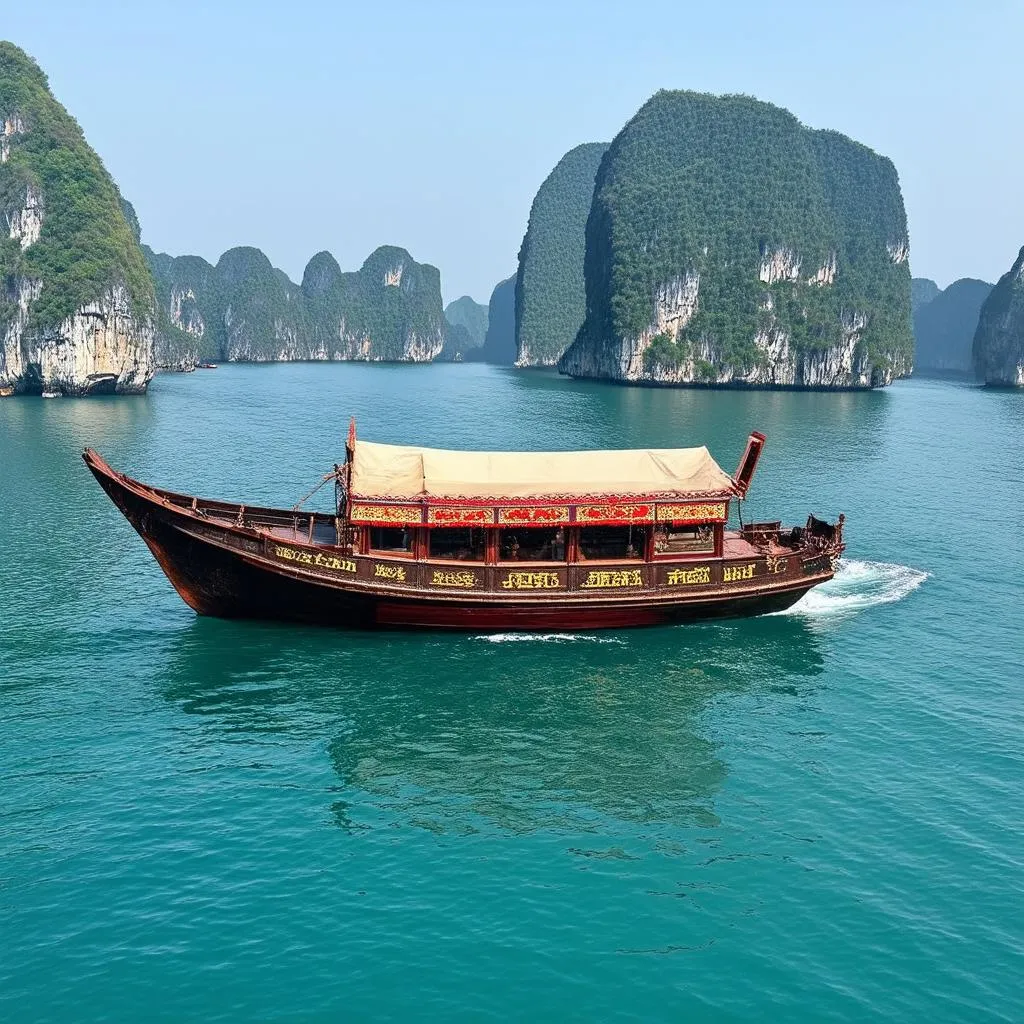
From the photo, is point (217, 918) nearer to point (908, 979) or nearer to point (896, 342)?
point (908, 979)

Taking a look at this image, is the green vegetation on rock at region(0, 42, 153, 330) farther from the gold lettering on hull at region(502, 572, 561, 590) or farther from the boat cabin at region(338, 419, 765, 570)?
the gold lettering on hull at region(502, 572, 561, 590)

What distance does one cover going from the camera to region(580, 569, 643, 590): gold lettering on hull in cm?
2312

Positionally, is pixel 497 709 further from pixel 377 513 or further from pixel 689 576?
pixel 689 576

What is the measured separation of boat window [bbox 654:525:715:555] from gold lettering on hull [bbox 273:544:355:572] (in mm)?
7452

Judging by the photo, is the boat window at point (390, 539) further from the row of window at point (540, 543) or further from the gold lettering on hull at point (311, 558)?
the gold lettering on hull at point (311, 558)

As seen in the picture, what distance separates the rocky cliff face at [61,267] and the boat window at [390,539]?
67.9 m

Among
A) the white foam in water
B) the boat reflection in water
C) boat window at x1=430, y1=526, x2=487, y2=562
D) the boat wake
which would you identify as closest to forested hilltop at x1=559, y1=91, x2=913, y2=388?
the boat wake

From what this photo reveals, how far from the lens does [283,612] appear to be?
75.9ft

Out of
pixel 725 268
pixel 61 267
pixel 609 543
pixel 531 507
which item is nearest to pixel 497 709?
pixel 531 507

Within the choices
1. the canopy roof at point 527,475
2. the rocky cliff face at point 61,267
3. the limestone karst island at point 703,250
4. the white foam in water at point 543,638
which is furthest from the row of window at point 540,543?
the limestone karst island at point 703,250

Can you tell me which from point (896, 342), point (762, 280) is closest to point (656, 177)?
point (762, 280)

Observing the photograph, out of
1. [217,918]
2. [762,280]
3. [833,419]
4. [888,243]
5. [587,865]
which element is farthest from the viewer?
[888,243]

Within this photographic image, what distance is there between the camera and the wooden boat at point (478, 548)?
22141 millimetres

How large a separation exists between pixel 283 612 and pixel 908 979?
49.9ft
